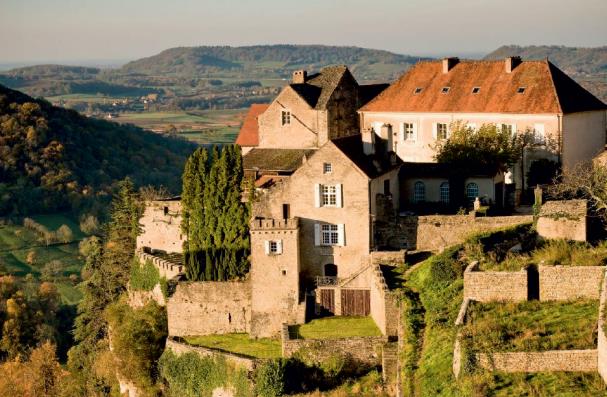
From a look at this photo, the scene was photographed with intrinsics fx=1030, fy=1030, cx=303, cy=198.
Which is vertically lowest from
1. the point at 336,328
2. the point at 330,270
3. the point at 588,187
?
the point at 336,328

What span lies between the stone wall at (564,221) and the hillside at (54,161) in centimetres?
8330

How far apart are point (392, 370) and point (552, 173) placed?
17.9 metres

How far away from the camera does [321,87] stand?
57.7 metres

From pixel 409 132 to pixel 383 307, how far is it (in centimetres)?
1944

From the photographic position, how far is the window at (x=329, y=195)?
42.6 meters

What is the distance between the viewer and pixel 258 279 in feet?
141

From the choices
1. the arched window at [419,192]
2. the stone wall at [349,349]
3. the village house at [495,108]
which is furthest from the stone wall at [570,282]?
the village house at [495,108]

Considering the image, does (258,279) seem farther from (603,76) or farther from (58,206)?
(603,76)

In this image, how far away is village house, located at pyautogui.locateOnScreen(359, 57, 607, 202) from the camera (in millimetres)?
51812

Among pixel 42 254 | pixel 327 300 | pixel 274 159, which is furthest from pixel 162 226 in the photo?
pixel 42 254

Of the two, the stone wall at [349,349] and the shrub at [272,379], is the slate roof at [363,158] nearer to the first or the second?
the stone wall at [349,349]

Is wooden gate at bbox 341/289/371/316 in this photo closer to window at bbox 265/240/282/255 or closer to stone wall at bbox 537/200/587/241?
window at bbox 265/240/282/255

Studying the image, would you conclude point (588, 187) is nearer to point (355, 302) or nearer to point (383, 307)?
point (383, 307)

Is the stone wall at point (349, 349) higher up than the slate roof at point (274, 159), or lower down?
lower down
